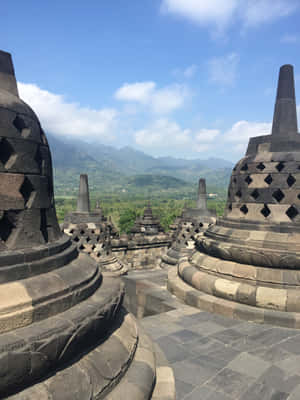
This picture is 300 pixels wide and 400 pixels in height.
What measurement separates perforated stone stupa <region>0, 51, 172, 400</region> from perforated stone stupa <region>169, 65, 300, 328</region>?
2.40 m

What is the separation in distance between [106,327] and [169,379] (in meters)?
0.79

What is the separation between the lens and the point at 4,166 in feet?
8.66

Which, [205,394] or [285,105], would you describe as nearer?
[205,394]

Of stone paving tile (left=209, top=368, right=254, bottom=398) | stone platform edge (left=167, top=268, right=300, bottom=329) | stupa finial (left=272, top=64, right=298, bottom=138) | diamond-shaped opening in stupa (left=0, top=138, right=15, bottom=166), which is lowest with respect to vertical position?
stone paving tile (left=209, top=368, right=254, bottom=398)

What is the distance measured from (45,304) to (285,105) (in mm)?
6174

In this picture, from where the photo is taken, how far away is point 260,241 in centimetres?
523

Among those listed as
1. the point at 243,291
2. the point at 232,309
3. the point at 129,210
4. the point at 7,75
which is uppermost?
the point at 7,75

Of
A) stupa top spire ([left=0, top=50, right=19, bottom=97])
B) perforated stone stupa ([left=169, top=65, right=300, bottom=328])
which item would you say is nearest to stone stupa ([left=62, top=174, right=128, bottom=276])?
perforated stone stupa ([left=169, top=65, right=300, bottom=328])

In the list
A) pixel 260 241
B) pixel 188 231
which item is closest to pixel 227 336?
pixel 260 241

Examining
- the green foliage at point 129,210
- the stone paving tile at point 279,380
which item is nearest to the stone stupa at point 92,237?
the green foliage at point 129,210

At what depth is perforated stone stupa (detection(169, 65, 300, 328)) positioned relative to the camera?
475 cm

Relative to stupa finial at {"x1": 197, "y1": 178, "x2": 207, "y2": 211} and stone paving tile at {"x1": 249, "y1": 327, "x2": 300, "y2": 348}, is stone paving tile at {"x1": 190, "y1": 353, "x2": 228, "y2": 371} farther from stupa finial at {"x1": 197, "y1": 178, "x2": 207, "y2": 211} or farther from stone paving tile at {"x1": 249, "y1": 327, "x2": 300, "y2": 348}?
stupa finial at {"x1": 197, "y1": 178, "x2": 207, "y2": 211}

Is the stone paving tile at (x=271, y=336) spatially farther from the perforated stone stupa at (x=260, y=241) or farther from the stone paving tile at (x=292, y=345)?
the perforated stone stupa at (x=260, y=241)

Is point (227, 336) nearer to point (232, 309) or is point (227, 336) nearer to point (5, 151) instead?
point (232, 309)
